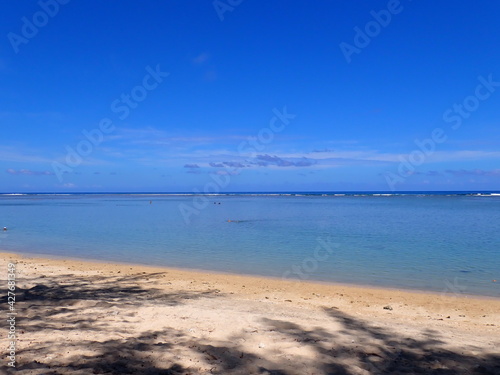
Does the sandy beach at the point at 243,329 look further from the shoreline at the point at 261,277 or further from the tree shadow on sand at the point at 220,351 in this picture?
the shoreline at the point at 261,277


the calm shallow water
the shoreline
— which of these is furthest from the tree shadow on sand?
the calm shallow water

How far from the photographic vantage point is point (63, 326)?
22.3 feet

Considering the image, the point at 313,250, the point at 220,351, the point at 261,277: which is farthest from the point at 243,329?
the point at 313,250

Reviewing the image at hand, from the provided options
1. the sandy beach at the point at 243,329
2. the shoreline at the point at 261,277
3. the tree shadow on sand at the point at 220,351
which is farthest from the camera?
the shoreline at the point at 261,277

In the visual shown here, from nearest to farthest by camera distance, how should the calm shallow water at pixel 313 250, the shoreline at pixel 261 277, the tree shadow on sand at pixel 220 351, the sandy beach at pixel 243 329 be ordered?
1. the tree shadow on sand at pixel 220 351
2. the sandy beach at pixel 243 329
3. the shoreline at pixel 261 277
4. the calm shallow water at pixel 313 250

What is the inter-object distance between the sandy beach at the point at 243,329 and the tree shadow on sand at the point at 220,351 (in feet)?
0.05

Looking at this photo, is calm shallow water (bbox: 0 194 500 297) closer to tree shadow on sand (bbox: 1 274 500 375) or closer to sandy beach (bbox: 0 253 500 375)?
sandy beach (bbox: 0 253 500 375)

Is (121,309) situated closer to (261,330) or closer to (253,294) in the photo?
(261,330)

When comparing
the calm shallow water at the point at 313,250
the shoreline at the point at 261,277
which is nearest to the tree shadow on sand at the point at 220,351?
the shoreline at the point at 261,277

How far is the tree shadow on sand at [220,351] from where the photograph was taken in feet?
17.2

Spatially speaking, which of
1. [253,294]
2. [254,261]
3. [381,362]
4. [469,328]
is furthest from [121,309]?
[254,261]

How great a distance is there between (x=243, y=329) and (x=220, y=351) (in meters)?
1.19

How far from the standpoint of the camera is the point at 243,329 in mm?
7035

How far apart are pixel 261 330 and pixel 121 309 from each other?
318 centimetres
